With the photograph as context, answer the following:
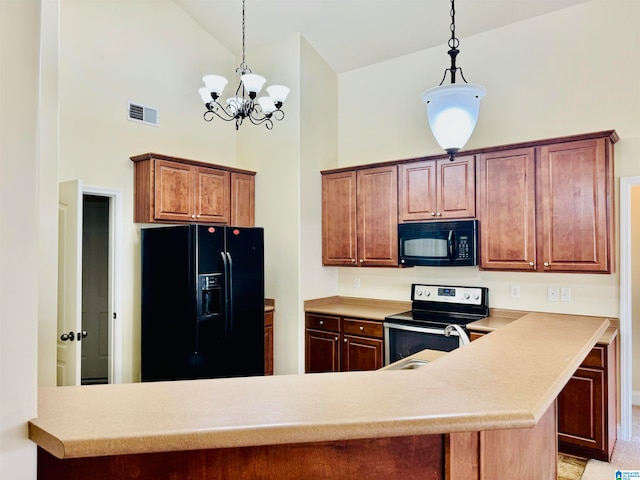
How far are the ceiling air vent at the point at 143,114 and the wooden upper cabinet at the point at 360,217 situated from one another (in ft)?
5.90

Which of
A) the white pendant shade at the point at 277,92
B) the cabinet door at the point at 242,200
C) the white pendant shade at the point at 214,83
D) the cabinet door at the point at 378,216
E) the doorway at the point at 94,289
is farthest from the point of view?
the doorway at the point at 94,289

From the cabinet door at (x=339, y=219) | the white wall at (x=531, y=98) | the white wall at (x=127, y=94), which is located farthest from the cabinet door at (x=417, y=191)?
the white wall at (x=127, y=94)

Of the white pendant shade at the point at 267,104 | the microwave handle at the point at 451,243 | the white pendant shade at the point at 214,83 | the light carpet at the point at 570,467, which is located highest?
the white pendant shade at the point at 214,83

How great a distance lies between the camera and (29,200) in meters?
0.99

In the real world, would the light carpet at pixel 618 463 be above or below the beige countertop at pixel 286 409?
below

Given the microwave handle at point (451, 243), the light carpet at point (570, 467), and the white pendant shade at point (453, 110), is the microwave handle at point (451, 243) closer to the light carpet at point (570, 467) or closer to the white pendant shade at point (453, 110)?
the white pendant shade at point (453, 110)

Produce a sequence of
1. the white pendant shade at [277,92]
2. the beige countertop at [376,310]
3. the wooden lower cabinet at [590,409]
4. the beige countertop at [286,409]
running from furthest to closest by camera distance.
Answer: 1. the beige countertop at [376,310]
2. the white pendant shade at [277,92]
3. the wooden lower cabinet at [590,409]
4. the beige countertop at [286,409]

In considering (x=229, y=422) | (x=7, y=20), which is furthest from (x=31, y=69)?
(x=229, y=422)

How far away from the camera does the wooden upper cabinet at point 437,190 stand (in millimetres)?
3678

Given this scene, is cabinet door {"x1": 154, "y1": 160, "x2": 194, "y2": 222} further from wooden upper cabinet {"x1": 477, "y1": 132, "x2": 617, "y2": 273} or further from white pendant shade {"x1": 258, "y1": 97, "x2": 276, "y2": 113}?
wooden upper cabinet {"x1": 477, "y1": 132, "x2": 617, "y2": 273}

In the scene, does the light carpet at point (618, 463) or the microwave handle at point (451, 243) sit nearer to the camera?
the light carpet at point (618, 463)

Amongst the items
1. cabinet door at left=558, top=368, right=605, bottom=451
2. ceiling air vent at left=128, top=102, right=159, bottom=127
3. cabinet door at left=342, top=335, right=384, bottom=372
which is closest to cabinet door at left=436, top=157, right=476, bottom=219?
cabinet door at left=342, top=335, right=384, bottom=372

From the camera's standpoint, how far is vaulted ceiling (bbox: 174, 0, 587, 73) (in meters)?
3.69

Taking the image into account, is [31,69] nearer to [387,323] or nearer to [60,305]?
[60,305]
